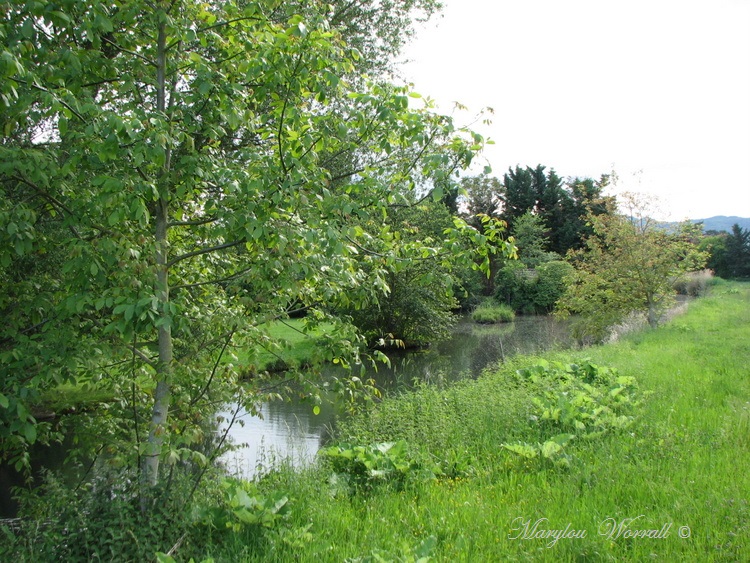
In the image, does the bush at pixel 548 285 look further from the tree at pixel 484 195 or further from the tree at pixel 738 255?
the tree at pixel 738 255

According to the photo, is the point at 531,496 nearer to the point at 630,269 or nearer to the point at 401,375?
the point at 401,375

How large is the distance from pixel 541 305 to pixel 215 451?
30970 mm

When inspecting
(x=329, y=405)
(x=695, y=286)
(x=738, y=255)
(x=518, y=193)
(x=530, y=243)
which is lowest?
(x=329, y=405)

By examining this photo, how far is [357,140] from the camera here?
182 inches

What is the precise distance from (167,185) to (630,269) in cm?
1571

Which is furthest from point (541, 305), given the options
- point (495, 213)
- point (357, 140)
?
point (357, 140)

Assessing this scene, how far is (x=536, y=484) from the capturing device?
4.62m

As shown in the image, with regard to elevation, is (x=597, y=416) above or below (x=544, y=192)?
below

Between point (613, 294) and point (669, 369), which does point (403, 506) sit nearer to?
point (669, 369)

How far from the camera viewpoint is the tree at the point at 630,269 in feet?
53.8

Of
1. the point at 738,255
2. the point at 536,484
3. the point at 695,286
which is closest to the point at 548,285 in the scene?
the point at 695,286

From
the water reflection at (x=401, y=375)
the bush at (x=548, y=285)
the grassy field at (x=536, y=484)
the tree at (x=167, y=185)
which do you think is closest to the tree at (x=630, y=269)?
the water reflection at (x=401, y=375)

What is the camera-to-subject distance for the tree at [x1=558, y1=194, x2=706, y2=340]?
53.8 ft

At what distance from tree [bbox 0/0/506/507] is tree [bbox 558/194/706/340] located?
46.3 ft
